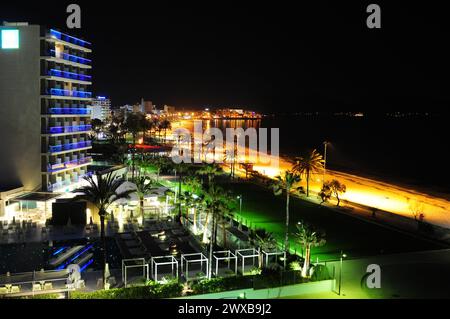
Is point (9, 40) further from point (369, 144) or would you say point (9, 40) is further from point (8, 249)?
point (369, 144)

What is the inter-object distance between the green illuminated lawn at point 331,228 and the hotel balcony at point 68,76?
20.5 meters

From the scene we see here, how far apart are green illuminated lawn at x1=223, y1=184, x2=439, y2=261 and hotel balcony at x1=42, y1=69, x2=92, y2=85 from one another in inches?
806

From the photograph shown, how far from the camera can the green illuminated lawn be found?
94.5 feet

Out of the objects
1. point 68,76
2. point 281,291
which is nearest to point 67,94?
point 68,76

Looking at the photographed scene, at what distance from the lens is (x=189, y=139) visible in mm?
117562

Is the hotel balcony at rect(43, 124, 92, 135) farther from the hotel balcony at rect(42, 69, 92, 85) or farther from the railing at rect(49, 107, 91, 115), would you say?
the hotel balcony at rect(42, 69, 92, 85)

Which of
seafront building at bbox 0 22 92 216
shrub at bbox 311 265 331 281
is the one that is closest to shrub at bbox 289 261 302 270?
shrub at bbox 311 265 331 281

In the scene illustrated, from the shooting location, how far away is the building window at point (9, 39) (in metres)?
38.5

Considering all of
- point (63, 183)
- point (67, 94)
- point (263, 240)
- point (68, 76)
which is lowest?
point (263, 240)

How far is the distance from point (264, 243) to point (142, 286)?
821 cm

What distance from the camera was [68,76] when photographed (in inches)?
1720

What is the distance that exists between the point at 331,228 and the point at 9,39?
30.7m

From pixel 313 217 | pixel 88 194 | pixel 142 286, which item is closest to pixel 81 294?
pixel 142 286

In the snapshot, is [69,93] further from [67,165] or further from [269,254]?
[269,254]
